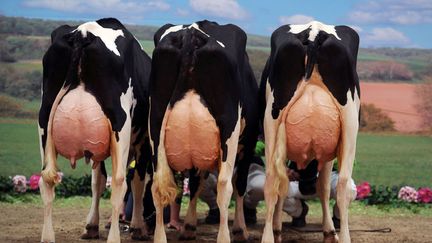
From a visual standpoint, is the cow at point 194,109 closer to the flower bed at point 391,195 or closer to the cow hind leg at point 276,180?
the cow hind leg at point 276,180

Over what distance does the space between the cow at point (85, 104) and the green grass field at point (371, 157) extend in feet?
16.1

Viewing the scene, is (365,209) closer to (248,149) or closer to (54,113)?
(248,149)

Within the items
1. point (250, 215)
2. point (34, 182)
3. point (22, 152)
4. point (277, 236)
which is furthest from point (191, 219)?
point (22, 152)

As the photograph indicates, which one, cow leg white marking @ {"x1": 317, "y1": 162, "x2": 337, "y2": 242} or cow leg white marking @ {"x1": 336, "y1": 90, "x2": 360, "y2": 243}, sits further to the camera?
cow leg white marking @ {"x1": 317, "y1": 162, "x2": 337, "y2": 242}

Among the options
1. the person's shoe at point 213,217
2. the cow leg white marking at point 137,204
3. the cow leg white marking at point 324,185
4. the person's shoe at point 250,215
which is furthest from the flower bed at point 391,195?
the cow leg white marking at point 137,204

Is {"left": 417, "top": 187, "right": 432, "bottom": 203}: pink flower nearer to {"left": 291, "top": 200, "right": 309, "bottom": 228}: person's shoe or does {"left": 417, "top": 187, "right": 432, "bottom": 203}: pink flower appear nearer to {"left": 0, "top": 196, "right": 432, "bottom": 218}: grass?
{"left": 0, "top": 196, "right": 432, "bottom": 218}: grass

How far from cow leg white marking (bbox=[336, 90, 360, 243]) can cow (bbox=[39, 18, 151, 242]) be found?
70.3 inches

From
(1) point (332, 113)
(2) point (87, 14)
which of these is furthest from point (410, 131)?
(1) point (332, 113)

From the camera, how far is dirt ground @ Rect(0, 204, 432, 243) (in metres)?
8.84

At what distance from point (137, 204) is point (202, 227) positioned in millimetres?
1176

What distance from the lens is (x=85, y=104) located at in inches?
293

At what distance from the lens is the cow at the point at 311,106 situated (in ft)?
24.4

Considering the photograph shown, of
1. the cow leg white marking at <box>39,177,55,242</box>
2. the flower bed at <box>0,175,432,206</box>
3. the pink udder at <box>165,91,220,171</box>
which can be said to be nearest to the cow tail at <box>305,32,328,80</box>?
the pink udder at <box>165,91,220,171</box>

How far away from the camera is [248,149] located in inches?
342
